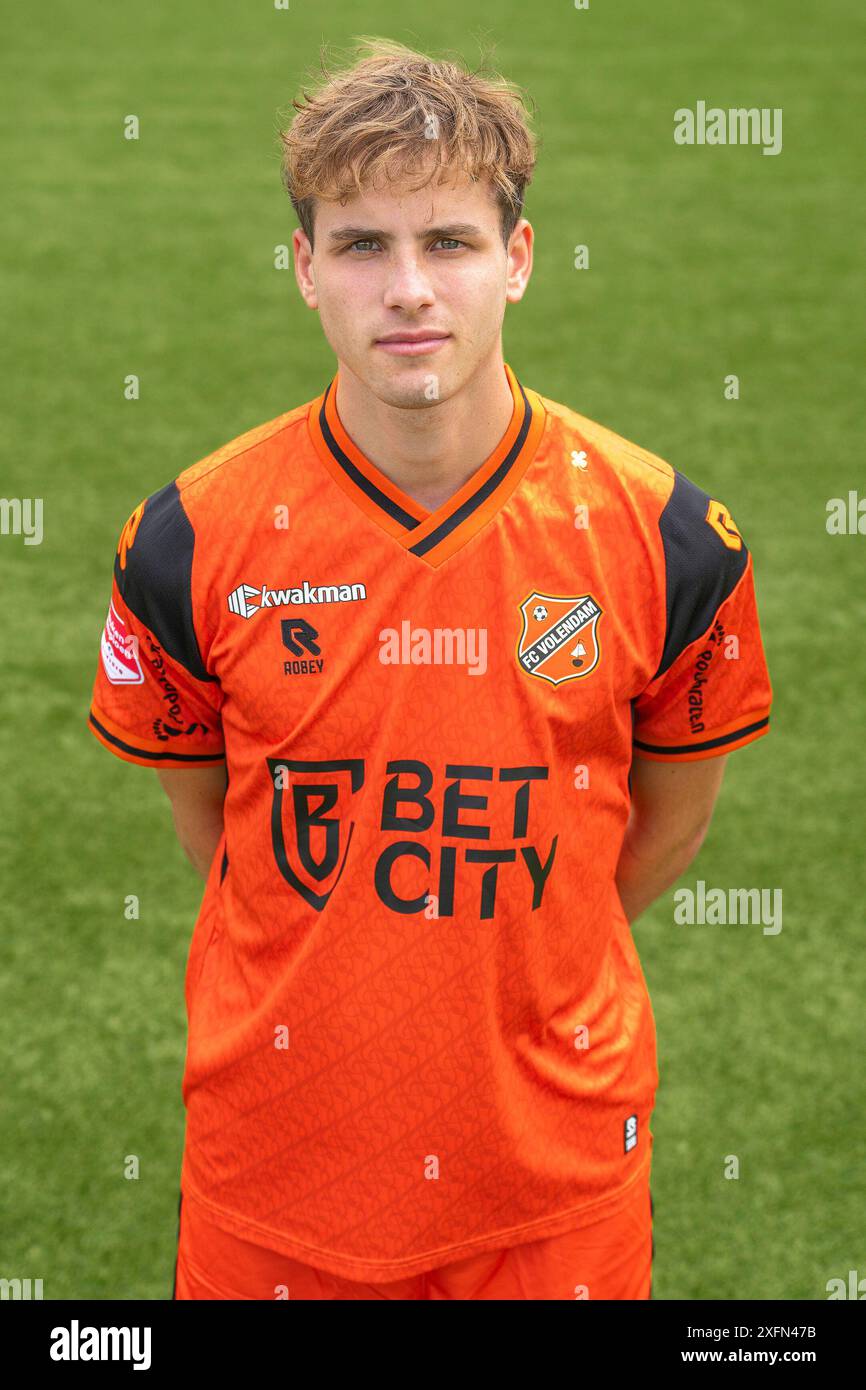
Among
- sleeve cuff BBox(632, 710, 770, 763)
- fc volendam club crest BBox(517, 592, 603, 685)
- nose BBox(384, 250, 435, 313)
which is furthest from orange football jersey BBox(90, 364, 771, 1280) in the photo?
nose BBox(384, 250, 435, 313)

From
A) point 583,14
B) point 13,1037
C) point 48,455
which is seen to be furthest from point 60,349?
point 583,14

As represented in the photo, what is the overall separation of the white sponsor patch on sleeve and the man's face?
50cm

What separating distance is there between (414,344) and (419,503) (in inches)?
8.8

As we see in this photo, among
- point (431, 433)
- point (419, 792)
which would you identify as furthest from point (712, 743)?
point (431, 433)

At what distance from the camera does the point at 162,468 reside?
6.28m

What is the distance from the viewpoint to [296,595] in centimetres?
206

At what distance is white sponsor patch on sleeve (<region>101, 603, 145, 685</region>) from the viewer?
7.34 ft

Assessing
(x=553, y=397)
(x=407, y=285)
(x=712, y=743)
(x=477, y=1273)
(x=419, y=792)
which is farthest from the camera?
(x=553, y=397)

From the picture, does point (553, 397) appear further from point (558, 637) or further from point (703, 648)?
point (558, 637)

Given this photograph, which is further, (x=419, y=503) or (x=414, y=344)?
(x=419, y=503)

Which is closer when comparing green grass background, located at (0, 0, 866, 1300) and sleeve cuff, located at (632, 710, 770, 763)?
sleeve cuff, located at (632, 710, 770, 763)

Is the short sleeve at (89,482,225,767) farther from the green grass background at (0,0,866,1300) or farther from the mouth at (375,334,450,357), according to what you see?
the green grass background at (0,0,866,1300)

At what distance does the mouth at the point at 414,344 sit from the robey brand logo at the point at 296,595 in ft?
0.97

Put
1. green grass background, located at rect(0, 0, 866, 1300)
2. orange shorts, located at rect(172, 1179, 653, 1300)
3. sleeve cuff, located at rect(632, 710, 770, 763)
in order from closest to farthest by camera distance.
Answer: orange shorts, located at rect(172, 1179, 653, 1300) → sleeve cuff, located at rect(632, 710, 770, 763) → green grass background, located at rect(0, 0, 866, 1300)
